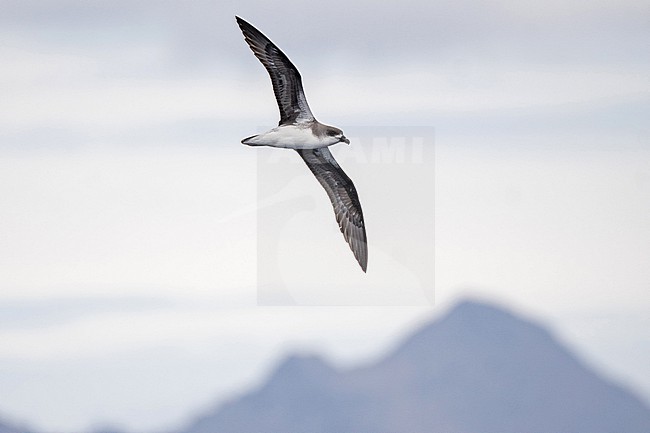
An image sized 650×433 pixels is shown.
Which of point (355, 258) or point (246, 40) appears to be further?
point (355, 258)

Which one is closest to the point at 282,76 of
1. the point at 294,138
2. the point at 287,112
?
the point at 287,112

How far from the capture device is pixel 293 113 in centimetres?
3161

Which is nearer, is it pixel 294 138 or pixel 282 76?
pixel 282 76

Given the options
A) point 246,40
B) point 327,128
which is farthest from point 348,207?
point 246,40

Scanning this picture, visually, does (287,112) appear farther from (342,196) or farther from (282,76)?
(342,196)

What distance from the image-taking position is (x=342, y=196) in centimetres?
3559

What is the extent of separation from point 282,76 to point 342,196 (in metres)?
5.80

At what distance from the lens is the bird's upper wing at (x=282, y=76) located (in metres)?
30.7

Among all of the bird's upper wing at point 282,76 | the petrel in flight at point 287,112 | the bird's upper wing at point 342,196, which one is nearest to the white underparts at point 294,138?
the petrel in flight at point 287,112

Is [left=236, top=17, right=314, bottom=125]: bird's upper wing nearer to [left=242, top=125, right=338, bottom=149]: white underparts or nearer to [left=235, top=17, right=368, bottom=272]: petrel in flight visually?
[left=235, top=17, right=368, bottom=272]: petrel in flight

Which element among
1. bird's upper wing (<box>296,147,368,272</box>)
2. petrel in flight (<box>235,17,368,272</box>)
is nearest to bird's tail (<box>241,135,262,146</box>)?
petrel in flight (<box>235,17,368,272</box>)

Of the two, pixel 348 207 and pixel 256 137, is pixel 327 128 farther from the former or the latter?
pixel 348 207

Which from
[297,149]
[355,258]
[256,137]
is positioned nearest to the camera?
[256,137]

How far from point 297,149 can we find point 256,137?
9.73 ft
